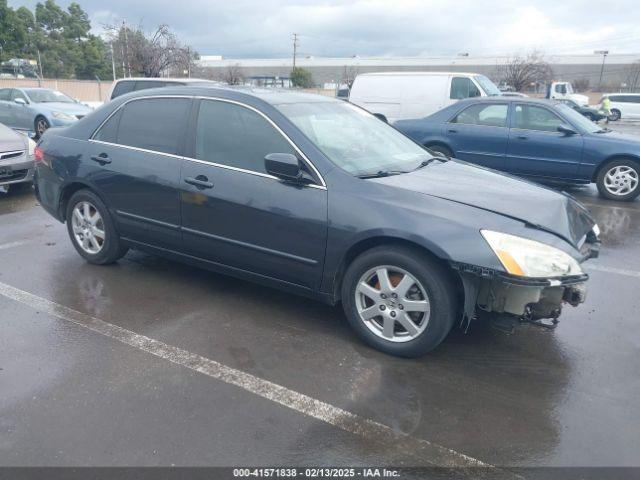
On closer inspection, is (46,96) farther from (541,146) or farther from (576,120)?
(576,120)

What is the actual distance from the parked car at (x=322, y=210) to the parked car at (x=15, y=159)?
345 cm

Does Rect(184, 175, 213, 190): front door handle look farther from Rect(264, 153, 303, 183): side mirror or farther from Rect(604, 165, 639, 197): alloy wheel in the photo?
Rect(604, 165, 639, 197): alloy wheel

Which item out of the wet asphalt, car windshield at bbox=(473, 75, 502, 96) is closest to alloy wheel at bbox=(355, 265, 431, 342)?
the wet asphalt

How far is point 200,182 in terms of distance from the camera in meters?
4.20

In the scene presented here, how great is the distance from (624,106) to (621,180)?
29.1 m

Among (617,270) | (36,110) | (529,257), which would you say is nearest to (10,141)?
(36,110)

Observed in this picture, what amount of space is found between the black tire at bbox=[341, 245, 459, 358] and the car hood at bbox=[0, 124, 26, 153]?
22.0 ft

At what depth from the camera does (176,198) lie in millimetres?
4355

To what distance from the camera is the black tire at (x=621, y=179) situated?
27.8 feet

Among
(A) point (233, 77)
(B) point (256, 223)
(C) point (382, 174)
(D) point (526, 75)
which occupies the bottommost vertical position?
(B) point (256, 223)

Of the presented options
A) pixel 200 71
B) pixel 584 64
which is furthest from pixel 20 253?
pixel 584 64

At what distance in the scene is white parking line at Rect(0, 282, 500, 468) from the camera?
2.71m

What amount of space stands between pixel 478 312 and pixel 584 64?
84.9 meters

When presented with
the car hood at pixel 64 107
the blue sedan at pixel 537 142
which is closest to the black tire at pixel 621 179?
the blue sedan at pixel 537 142
